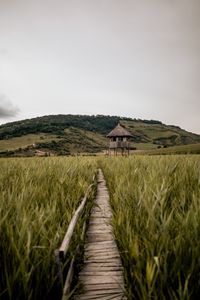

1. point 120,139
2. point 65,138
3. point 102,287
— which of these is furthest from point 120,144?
point 65,138

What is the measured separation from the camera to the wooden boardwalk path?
7.47ft

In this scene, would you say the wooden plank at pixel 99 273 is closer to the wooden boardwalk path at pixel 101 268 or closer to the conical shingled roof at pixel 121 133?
the wooden boardwalk path at pixel 101 268

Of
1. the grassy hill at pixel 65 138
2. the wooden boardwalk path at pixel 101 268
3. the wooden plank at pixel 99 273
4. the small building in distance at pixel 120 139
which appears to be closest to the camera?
the wooden boardwalk path at pixel 101 268

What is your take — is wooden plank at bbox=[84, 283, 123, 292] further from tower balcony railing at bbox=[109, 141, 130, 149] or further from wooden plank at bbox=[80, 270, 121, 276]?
tower balcony railing at bbox=[109, 141, 130, 149]

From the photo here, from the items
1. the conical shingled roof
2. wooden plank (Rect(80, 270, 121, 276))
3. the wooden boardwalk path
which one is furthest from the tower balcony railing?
wooden plank (Rect(80, 270, 121, 276))

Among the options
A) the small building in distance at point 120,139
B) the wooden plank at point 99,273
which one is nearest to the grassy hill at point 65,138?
the small building in distance at point 120,139

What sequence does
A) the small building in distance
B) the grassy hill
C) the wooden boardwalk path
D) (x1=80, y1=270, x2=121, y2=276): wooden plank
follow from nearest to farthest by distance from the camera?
1. the wooden boardwalk path
2. (x1=80, y1=270, x2=121, y2=276): wooden plank
3. the small building in distance
4. the grassy hill

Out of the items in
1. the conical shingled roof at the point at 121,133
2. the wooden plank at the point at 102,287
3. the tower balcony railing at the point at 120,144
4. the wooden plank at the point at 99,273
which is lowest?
the wooden plank at the point at 102,287

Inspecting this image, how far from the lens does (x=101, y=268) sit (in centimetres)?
278

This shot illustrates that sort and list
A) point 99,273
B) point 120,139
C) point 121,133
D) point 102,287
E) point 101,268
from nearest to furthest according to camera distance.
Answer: point 102,287 → point 99,273 → point 101,268 → point 121,133 → point 120,139

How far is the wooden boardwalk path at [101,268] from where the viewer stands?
228cm

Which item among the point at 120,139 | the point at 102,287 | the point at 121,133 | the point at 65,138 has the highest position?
the point at 65,138

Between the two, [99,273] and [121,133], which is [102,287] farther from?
[121,133]

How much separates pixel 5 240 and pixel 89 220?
8.10ft
